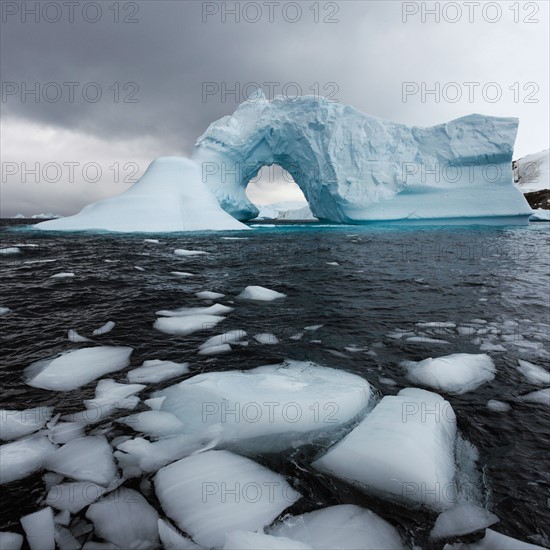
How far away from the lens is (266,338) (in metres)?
3.90

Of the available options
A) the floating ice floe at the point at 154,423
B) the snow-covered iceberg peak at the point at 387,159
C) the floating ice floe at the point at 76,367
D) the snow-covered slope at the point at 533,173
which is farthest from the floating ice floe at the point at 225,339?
the snow-covered slope at the point at 533,173

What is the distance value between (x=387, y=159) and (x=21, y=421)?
29.1 meters

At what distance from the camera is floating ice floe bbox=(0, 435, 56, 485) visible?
180cm

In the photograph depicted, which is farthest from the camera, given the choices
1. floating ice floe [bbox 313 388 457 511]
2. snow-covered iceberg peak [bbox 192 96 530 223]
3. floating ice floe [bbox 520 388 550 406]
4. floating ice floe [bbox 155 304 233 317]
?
snow-covered iceberg peak [bbox 192 96 530 223]

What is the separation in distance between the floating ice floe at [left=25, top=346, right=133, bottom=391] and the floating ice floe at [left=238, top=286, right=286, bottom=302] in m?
2.53

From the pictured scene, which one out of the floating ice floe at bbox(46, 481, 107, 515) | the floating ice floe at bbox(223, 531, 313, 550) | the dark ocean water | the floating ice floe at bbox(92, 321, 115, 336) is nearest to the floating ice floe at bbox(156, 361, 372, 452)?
the dark ocean water

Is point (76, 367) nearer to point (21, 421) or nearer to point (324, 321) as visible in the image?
point (21, 421)

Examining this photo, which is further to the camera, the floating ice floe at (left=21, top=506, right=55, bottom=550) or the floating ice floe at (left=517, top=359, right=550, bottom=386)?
the floating ice floe at (left=517, top=359, right=550, bottom=386)

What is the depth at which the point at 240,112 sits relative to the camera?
30984 millimetres

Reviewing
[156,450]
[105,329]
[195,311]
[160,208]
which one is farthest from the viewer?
[160,208]

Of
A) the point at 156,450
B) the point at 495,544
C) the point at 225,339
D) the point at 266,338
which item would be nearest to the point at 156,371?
the point at 225,339

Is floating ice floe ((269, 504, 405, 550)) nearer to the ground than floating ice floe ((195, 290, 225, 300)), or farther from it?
nearer to the ground

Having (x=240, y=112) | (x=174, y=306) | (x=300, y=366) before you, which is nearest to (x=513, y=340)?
(x=300, y=366)

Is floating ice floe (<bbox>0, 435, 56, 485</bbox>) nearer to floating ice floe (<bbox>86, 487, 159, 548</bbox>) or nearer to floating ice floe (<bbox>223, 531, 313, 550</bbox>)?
floating ice floe (<bbox>86, 487, 159, 548</bbox>)
